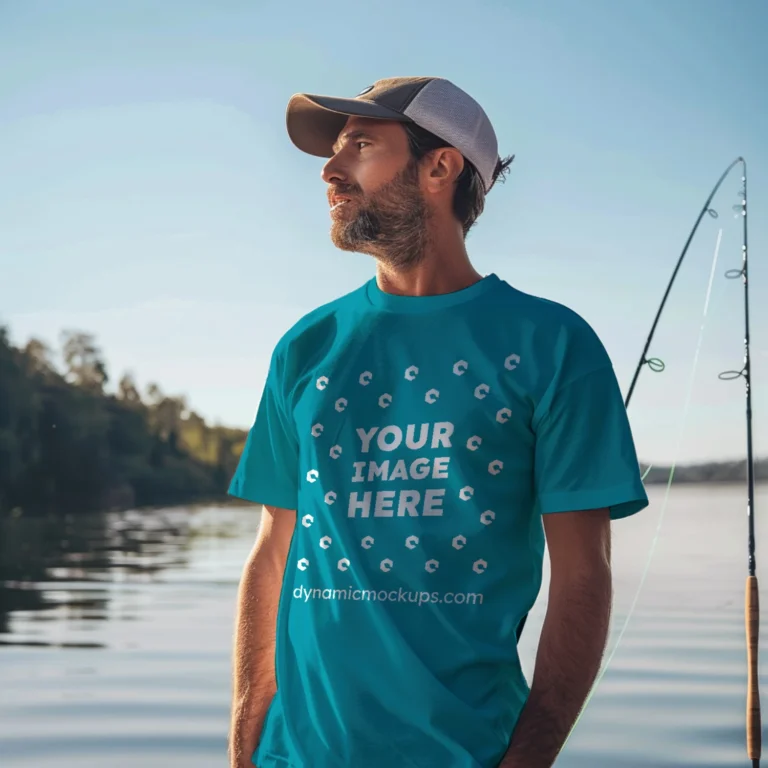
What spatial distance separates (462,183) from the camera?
1.87 metres

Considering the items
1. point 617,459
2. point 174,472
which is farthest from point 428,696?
point 174,472

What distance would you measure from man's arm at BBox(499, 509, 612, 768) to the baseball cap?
0.62m

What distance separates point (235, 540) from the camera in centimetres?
2719

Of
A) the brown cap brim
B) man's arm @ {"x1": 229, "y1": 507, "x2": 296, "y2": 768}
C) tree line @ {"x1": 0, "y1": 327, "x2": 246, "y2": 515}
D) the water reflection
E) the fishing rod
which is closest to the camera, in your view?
man's arm @ {"x1": 229, "y1": 507, "x2": 296, "y2": 768}

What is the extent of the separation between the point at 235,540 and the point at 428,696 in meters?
26.1

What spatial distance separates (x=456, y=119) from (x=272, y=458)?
0.57 m

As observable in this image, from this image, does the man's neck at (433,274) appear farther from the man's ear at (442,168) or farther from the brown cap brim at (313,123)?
the brown cap brim at (313,123)

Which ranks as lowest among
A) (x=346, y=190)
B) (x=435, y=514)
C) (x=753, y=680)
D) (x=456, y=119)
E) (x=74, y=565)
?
(x=74, y=565)

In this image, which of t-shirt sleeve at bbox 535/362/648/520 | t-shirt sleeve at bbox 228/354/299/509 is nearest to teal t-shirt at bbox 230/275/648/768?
t-shirt sleeve at bbox 535/362/648/520

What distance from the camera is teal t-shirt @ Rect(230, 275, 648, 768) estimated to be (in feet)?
4.94

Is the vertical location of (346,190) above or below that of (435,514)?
above

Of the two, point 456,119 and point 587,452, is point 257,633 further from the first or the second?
point 456,119

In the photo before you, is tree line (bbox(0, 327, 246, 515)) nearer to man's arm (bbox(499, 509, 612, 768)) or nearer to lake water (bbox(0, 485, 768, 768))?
lake water (bbox(0, 485, 768, 768))

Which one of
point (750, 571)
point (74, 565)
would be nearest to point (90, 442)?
point (74, 565)
